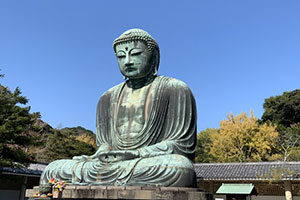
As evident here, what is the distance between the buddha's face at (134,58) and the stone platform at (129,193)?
2783 mm

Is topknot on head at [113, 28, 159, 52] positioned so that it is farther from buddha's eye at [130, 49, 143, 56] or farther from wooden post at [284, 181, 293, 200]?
wooden post at [284, 181, 293, 200]

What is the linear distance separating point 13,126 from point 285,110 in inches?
1334

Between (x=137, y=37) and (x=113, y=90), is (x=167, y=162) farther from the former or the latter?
(x=137, y=37)

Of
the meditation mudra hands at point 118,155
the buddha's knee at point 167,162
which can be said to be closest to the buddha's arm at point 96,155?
the meditation mudra hands at point 118,155

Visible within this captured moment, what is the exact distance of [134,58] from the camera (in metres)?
6.53

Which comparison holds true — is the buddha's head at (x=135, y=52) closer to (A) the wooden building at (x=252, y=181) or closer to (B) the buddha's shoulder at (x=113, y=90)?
(B) the buddha's shoulder at (x=113, y=90)

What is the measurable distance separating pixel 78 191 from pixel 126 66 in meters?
2.91

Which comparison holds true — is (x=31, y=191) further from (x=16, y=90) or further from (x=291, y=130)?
(x=291, y=130)

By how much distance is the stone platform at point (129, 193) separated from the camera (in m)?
4.36

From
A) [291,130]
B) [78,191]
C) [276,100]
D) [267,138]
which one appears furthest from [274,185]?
[276,100]

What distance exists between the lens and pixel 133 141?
599 centimetres

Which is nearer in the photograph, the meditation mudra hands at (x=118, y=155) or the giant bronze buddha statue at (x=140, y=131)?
Answer: the giant bronze buddha statue at (x=140, y=131)

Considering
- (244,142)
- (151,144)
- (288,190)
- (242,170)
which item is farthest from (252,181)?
(151,144)

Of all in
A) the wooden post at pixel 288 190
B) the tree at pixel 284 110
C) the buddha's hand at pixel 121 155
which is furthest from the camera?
the tree at pixel 284 110
